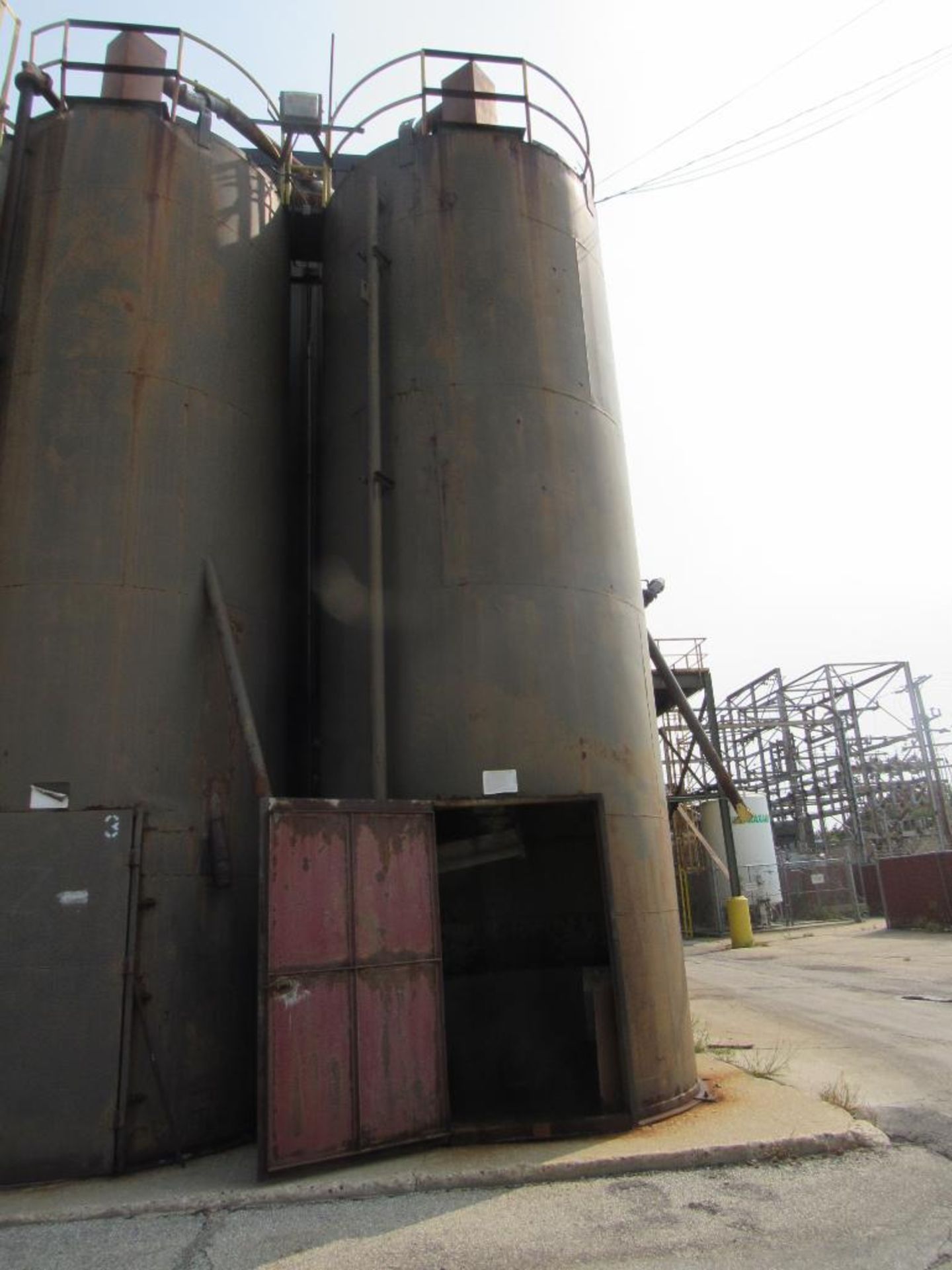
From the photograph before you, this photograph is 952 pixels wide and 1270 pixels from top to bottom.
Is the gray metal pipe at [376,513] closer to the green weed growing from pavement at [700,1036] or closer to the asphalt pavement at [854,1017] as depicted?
the green weed growing from pavement at [700,1036]

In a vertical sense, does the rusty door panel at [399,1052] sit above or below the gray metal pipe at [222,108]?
below

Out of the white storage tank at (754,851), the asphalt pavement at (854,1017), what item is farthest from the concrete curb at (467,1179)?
the white storage tank at (754,851)

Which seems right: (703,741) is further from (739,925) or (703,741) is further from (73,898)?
(739,925)

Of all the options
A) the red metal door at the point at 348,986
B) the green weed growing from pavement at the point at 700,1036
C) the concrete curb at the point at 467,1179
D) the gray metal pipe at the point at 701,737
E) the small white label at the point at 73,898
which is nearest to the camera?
the concrete curb at the point at 467,1179

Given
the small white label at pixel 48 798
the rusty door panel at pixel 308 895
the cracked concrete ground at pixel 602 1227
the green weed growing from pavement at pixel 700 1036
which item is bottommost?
the cracked concrete ground at pixel 602 1227

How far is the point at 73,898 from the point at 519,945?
4.29 m

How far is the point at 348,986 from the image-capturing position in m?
6.26

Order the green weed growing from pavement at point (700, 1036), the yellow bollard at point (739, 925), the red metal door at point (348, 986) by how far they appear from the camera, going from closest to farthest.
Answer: the red metal door at point (348, 986) → the green weed growing from pavement at point (700, 1036) → the yellow bollard at point (739, 925)

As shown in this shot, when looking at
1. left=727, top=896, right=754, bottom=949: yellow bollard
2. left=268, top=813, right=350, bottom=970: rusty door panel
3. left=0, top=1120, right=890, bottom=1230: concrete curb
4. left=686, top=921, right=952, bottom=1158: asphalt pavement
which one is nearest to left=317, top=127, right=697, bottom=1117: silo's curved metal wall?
left=0, top=1120, right=890, bottom=1230: concrete curb

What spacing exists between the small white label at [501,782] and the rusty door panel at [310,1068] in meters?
1.94

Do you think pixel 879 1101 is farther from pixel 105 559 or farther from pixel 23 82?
pixel 23 82

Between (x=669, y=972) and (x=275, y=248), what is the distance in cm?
834

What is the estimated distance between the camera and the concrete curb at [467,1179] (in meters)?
5.36

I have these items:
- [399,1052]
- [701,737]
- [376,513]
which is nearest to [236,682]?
[376,513]
